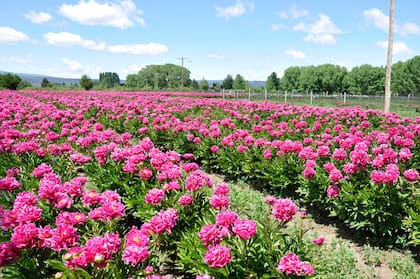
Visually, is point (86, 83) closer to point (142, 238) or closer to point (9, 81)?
point (9, 81)

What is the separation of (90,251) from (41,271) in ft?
3.81

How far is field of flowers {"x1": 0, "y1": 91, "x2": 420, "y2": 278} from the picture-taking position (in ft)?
8.84

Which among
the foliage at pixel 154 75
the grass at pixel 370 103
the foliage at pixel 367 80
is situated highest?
the foliage at pixel 154 75

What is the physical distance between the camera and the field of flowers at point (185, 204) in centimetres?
270

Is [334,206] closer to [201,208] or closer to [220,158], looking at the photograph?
[201,208]

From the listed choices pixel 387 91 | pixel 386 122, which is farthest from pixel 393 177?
pixel 387 91

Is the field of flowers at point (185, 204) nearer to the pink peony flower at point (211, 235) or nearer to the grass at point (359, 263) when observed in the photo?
the pink peony flower at point (211, 235)

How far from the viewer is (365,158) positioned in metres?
4.75

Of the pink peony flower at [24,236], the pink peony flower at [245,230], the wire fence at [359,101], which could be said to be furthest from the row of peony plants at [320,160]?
the wire fence at [359,101]

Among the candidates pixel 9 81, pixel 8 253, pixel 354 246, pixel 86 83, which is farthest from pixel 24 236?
pixel 86 83

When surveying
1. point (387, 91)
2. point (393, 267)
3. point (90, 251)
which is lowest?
point (393, 267)

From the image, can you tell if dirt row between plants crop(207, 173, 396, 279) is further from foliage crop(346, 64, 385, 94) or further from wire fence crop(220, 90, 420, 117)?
foliage crop(346, 64, 385, 94)

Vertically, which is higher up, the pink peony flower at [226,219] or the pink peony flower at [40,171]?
the pink peony flower at [40,171]

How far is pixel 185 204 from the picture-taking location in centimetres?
364
